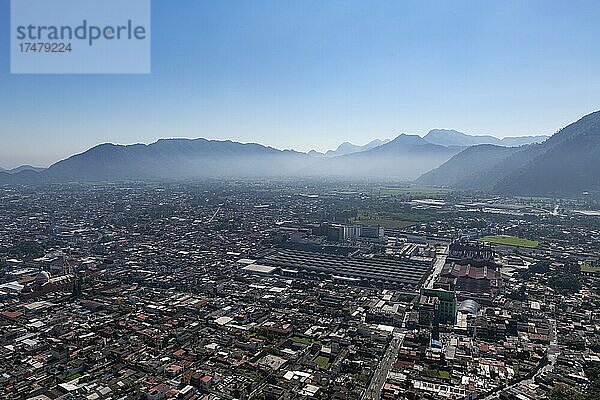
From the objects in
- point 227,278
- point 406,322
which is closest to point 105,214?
point 227,278

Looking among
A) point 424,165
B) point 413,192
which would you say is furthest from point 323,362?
point 424,165

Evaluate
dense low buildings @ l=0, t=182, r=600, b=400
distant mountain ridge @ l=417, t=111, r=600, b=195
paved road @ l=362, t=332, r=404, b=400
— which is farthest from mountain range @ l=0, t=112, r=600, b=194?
paved road @ l=362, t=332, r=404, b=400

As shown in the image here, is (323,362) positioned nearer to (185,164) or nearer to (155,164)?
(155,164)

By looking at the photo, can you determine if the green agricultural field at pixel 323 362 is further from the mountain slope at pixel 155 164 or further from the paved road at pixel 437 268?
the mountain slope at pixel 155 164

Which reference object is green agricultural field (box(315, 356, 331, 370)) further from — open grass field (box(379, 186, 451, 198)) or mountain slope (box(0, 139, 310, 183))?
mountain slope (box(0, 139, 310, 183))

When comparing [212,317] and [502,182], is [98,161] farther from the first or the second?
[212,317]

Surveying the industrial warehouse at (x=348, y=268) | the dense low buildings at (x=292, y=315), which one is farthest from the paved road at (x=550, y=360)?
the industrial warehouse at (x=348, y=268)
